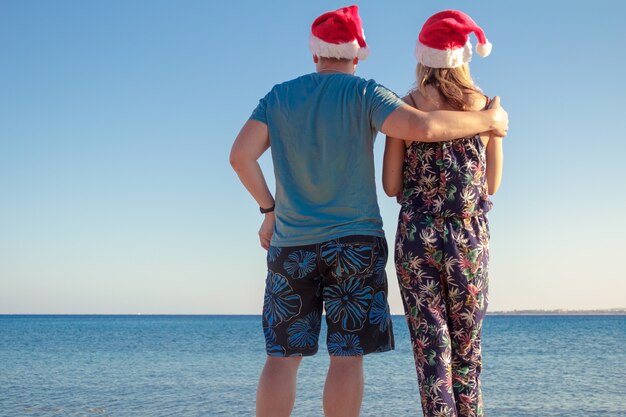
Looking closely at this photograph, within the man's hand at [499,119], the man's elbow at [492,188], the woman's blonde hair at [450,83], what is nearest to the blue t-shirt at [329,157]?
the woman's blonde hair at [450,83]

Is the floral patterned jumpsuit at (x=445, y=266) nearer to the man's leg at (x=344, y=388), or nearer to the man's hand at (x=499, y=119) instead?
the man's hand at (x=499, y=119)

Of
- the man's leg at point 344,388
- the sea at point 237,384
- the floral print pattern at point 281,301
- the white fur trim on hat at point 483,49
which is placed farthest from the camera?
the sea at point 237,384

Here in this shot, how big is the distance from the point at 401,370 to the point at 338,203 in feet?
51.6

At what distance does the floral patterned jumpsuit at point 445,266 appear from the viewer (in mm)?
3109

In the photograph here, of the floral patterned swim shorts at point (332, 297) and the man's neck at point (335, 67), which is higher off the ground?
the man's neck at point (335, 67)

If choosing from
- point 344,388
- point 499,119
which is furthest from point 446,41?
point 344,388

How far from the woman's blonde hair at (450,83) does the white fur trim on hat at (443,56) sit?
0.9 inches

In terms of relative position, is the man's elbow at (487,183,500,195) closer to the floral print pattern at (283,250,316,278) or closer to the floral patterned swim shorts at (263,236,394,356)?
the floral patterned swim shorts at (263,236,394,356)

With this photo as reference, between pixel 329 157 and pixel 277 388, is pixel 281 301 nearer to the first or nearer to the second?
pixel 277 388

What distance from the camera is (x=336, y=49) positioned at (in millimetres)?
3328

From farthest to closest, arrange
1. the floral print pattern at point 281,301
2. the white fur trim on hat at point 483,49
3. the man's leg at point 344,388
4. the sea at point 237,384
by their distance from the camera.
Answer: the sea at point 237,384 → the white fur trim on hat at point 483,49 → the floral print pattern at point 281,301 → the man's leg at point 344,388

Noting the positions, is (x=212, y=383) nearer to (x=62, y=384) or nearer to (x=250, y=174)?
(x=62, y=384)

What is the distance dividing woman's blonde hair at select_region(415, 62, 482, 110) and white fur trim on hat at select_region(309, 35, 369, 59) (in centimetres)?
29

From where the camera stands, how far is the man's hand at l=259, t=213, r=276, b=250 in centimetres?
340
